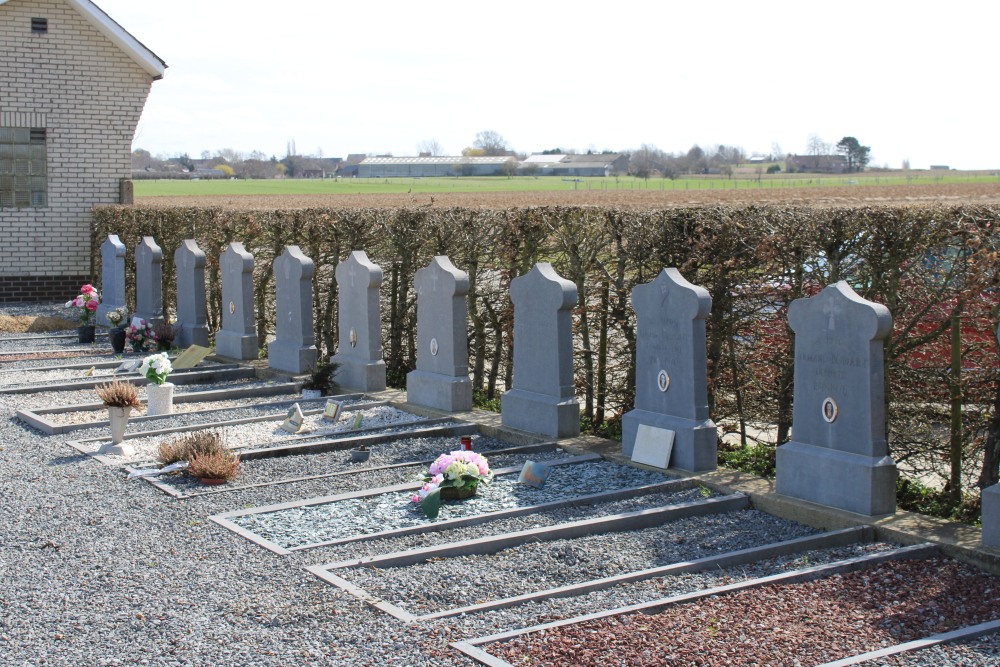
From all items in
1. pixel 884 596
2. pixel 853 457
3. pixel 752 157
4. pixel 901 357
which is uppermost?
pixel 752 157

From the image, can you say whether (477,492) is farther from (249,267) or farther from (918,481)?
(249,267)

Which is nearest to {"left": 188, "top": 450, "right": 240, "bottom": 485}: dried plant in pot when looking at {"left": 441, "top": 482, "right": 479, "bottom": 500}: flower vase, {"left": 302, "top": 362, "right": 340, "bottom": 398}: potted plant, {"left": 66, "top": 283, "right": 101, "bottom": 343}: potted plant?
{"left": 441, "top": 482, "right": 479, "bottom": 500}: flower vase

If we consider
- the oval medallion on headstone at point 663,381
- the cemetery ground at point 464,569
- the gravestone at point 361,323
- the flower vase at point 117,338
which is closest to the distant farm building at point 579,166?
the flower vase at point 117,338

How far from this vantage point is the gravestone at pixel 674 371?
838 centimetres

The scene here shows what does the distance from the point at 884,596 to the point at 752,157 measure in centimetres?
11478

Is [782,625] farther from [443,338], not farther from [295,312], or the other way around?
[295,312]

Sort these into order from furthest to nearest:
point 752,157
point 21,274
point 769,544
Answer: point 752,157 < point 21,274 < point 769,544

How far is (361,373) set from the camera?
12.1 meters

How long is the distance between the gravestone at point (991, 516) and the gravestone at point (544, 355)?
3.78 meters

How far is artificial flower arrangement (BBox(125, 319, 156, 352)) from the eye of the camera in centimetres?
1496

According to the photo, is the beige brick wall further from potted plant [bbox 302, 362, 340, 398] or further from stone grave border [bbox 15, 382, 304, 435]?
potted plant [bbox 302, 362, 340, 398]

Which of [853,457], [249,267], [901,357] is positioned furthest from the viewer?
[249,267]

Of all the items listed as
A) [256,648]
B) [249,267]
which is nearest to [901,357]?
[256,648]

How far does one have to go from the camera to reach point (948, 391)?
7516 millimetres
